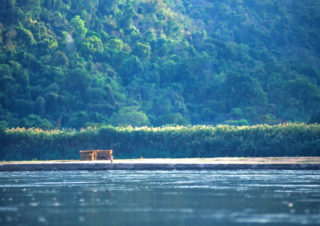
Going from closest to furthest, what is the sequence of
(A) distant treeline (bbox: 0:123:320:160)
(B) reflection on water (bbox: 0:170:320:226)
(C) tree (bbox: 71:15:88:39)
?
(B) reflection on water (bbox: 0:170:320:226) < (A) distant treeline (bbox: 0:123:320:160) < (C) tree (bbox: 71:15:88:39)

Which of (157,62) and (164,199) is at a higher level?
(157,62)

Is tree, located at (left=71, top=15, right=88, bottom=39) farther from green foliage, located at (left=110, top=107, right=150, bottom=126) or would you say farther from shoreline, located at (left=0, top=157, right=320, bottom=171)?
shoreline, located at (left=0, top=157, right=320, bottom=171)

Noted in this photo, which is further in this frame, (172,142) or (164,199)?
(172,142)

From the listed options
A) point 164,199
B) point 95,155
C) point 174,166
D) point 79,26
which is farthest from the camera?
point 79,26

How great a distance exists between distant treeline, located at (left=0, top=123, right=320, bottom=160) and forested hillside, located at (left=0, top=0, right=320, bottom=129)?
2349 centimetres

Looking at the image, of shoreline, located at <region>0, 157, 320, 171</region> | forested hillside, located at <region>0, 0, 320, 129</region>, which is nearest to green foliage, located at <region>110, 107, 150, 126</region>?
forested hillside, located at <region>0, 0, 320, 129</region>

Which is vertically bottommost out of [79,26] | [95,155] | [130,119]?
[95,155]

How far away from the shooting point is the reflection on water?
45.3ft

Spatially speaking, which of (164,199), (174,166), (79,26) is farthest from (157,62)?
(164,199)

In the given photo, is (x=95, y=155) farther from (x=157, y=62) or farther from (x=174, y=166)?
(x=157, y=62)

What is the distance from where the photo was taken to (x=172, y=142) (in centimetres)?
4222

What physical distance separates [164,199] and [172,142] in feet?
80.4

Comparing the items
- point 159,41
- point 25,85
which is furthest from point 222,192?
point 159,41

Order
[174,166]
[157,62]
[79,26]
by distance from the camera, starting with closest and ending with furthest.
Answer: [174,166] → [157,62] → [79,26]
